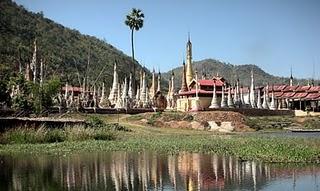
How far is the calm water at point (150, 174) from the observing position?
26.4m

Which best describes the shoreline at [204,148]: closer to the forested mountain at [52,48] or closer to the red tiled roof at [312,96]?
the forested mountain at [52,48]

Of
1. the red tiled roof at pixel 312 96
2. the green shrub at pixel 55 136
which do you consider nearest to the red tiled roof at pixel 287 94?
the red tiled roof at pixel 312 96

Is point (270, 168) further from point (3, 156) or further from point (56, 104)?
point (56, 104)

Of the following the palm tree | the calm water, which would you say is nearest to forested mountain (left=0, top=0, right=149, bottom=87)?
the palm tree

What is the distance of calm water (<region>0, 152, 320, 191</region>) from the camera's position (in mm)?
26406

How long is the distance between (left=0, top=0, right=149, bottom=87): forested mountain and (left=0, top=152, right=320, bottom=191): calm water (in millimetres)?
69023

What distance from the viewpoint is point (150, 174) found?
30.3m

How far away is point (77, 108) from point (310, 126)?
39.3 meters

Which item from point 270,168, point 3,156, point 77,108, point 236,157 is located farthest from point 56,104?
point 270,168

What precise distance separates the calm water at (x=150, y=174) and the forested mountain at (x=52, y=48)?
69023mm

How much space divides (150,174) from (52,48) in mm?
115456

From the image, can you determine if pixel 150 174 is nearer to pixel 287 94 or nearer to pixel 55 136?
pixel 55 136

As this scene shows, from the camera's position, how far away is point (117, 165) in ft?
113

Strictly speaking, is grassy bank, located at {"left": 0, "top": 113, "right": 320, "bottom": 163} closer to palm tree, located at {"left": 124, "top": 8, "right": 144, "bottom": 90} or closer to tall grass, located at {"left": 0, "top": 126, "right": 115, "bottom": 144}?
tall grass, located at {"left": 0, "top": 126, "right": 115, "bottom": 144}
